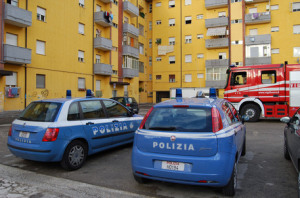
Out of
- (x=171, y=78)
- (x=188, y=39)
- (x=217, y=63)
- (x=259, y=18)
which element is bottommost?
(x=171, y=78)

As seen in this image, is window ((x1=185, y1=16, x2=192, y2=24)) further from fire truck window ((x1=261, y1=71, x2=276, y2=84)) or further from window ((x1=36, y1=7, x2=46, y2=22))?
fire truck window ((x1=261, y1=71, x2=276, y2=84))

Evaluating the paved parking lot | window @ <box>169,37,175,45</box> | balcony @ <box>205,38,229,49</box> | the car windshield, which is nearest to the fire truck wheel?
the paved parking lot

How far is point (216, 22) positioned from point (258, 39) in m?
6.31

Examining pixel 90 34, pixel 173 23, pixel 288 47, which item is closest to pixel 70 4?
pixel 90 34

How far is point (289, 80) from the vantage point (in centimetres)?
1143

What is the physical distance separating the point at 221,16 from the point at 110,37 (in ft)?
56.6

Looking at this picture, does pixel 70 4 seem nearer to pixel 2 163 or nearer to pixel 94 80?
pixel 94 80

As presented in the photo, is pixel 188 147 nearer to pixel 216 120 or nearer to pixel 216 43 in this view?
pixel 216 120

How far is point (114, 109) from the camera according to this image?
246 inches

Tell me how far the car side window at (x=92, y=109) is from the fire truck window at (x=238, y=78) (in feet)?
29.1

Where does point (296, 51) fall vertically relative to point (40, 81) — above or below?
above

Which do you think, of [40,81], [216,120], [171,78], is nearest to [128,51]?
[171,78]

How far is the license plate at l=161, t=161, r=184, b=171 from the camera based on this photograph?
133 inches

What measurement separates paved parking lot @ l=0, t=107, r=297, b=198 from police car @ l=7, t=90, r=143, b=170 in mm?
354
